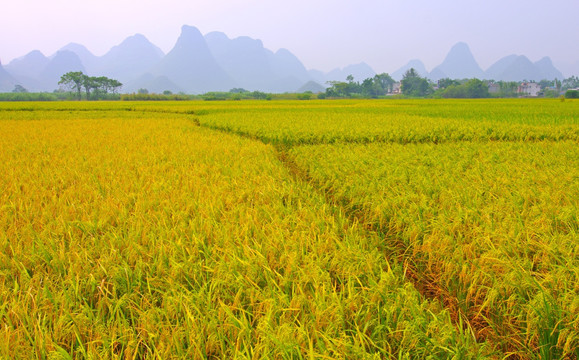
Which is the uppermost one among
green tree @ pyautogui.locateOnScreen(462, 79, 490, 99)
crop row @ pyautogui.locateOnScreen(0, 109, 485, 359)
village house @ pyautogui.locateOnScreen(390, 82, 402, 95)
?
village house @ pyautogui.locateOnScreen(390, 82, 402, 95)

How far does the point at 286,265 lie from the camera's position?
1.65 m

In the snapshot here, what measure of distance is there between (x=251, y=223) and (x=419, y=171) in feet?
8.01

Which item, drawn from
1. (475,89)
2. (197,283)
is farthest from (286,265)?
(475,89)

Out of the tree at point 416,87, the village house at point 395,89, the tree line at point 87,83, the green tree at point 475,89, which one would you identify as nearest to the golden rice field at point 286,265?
the tree line at point 87,83

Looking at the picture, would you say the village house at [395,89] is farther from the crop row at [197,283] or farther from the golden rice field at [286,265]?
the crop row at [197,283]

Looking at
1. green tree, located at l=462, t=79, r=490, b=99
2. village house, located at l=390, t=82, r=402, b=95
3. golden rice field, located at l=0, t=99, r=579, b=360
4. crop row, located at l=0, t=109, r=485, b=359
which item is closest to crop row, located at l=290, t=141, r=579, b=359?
golden rice field, located at l=0, t=99, r=579, b=360

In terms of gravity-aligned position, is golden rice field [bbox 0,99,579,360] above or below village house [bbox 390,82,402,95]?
below

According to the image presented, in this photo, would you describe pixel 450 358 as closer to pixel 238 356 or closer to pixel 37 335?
pixel 238 356

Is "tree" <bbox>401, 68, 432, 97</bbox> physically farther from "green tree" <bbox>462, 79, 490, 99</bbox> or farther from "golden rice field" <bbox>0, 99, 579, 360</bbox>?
"golden rice field" <bbox>0, 99, 579, 360</bbox>

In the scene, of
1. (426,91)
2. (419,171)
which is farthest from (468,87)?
(419,171)

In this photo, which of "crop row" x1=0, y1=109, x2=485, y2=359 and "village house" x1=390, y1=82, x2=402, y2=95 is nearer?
"crop row" x1=0, y1=109, x2=485, y2=359

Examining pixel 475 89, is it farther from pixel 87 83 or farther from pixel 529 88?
pixel 87 83

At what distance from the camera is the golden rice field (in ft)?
3.87

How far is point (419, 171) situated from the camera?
3721 mm
